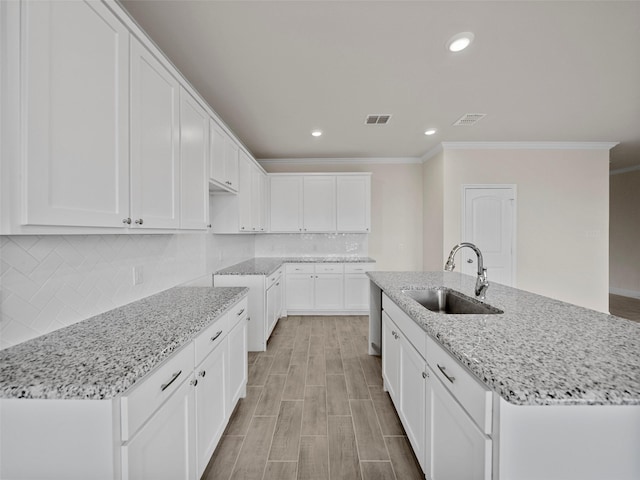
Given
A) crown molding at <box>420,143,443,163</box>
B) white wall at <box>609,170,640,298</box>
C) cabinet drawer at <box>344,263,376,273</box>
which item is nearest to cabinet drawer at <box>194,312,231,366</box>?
cabinet drawer at <box>344,263,376,273</box>

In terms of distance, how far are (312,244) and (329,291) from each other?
1.01 m

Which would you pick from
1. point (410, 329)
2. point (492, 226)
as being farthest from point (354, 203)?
point (410, 329)

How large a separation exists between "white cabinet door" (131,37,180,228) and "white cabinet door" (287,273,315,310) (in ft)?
9.82

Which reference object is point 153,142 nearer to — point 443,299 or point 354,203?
point 443,299

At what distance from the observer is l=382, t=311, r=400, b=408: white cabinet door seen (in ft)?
6.36

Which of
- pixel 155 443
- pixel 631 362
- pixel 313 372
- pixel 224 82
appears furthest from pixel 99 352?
pixel 224 82

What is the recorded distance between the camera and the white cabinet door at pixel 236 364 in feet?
6.17

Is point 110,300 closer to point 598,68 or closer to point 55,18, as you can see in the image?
point 55,18

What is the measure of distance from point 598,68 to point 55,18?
363cm

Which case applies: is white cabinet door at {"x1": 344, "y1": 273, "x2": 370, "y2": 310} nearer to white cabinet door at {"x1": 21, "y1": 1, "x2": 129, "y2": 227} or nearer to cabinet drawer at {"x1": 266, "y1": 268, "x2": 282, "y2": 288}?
cabinet drawer at {"x1": 266, "y1": 268, "x2": 282, "y2": 288}

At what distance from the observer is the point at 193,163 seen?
2.02 metres

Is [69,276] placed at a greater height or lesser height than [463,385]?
greater

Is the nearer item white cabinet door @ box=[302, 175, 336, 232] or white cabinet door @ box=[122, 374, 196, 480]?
white cabinet door @ box=[122, 374, 196, 480]

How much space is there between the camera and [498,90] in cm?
274
